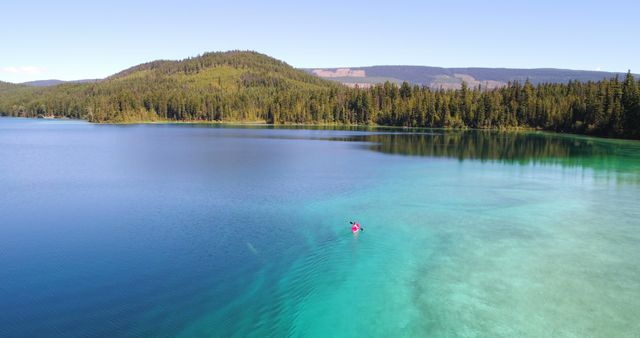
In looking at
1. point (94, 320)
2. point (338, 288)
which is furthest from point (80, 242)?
point (338, 288)

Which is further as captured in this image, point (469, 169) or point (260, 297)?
point (469, 169)

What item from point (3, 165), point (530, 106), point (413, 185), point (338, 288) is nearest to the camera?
point (338, 288)

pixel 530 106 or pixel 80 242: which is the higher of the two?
pixel 530 106

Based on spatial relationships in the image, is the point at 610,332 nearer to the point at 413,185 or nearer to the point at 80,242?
the point at 80,242

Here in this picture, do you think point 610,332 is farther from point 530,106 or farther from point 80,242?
point 530,106

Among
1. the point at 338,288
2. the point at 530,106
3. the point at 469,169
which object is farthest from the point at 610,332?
the point at 530,106

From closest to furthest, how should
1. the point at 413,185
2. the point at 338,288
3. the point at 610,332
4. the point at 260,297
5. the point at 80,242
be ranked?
1. the point at 610,332
2. the point at 260,297
3. the point at 338,288
4. the point at 80,242
5. the point at 413,185
